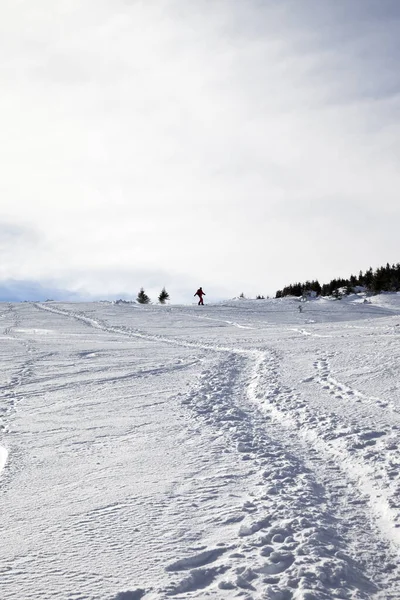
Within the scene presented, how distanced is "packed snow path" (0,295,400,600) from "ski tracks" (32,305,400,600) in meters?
0.01

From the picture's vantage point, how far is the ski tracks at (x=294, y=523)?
308 cm

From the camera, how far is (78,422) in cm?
730

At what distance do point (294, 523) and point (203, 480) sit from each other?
1.19m

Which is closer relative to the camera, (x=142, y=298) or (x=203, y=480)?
(x=203, y=480)

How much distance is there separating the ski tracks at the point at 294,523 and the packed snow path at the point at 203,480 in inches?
0.5

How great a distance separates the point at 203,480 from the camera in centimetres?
480

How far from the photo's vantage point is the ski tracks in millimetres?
3084

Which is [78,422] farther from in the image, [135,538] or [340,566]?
[340,566]

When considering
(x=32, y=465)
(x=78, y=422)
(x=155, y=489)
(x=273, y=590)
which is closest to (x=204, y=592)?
(x=273, y=590)

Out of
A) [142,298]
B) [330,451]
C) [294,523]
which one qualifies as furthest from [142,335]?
[142,298]

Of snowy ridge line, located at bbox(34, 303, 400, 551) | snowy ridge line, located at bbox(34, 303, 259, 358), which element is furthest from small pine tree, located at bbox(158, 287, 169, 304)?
snowy ridge line, located at bbox(34, 303, 400, 551)

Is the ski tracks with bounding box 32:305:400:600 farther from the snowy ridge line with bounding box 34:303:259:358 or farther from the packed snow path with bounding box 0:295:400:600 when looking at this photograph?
the snowy ridge line with bounding box 34:303:259:358

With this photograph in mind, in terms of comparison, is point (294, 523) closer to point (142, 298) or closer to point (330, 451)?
point (330, 451)

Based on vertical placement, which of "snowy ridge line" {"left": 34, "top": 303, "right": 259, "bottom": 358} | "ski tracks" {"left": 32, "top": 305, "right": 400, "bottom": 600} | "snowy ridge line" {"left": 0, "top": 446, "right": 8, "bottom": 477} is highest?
"snowy ridge line" {"left": 34, "top": 303, "right": 259, "bottom": 358}
